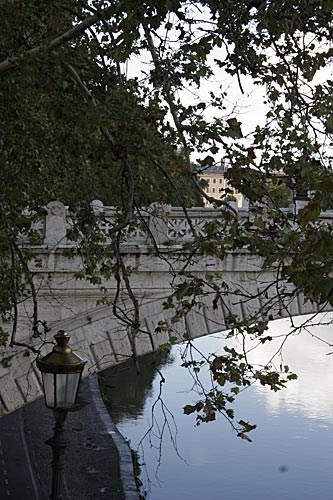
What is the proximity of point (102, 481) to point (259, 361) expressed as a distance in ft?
51.9

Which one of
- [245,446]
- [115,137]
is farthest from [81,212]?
[245,446]

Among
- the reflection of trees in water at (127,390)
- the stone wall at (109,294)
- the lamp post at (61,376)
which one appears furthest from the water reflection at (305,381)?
the lamp post at (61,376)

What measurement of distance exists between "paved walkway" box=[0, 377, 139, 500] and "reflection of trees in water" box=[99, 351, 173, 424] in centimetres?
143

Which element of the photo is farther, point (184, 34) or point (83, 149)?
point (83, 149)

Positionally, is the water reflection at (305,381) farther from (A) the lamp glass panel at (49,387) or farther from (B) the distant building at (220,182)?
(A) the lamp glass panel at (49,387)

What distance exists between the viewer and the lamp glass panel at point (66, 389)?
19.5ft

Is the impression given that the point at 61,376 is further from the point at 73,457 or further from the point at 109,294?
the point at 73,457

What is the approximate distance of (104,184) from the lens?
694cm

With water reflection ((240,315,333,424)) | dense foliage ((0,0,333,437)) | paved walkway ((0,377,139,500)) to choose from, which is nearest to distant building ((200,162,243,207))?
dense foliage ((0,0,333,437))

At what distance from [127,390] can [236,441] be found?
5.71m

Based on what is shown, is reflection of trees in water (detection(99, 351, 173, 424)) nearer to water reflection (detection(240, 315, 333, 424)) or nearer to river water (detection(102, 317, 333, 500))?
river water (detection(102, 317, 333, 500))

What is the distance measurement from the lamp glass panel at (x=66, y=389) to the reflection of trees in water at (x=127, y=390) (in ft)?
45.3

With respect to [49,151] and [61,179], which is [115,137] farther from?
[61,179]

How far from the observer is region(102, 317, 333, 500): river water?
1562cm
